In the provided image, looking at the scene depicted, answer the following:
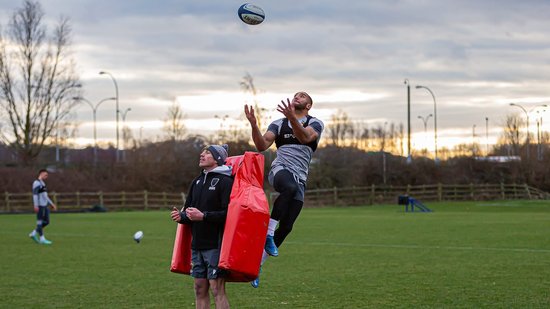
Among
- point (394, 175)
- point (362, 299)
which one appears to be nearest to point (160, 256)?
point (362, 299)

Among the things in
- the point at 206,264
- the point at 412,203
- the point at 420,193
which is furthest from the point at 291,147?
the point at 420,193

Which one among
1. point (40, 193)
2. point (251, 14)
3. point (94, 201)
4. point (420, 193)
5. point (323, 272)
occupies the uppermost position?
point (251, 14)

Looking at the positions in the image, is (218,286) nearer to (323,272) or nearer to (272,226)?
(272,226)

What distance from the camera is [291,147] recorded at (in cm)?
1052

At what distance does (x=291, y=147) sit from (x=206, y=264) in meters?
1.76

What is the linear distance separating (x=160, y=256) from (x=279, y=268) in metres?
4.66

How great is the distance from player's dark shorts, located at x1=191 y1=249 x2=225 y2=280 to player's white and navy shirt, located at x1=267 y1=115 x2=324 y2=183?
4.26 ft

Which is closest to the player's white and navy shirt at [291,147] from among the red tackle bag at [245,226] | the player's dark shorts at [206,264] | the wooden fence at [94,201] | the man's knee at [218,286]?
the red tackle bag at [245,226]

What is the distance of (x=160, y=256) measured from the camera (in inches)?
907

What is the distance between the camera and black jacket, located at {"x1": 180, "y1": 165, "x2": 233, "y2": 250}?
390 inches

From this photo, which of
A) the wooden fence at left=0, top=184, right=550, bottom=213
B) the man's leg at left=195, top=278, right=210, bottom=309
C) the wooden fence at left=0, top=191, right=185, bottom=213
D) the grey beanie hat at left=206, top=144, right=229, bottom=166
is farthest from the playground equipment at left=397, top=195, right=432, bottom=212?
the grey beanie hat at left=206, top=144, right=229, bottom=166

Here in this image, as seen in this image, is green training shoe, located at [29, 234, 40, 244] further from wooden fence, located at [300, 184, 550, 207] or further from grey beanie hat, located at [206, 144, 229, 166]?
wooden fence, located at [300, 184, 550, 207]

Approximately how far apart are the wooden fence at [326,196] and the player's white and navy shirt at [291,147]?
5168cm

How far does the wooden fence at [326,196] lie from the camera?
65250mm
